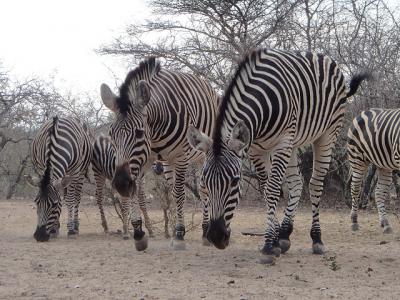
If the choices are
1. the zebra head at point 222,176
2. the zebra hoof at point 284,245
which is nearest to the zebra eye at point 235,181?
the zebra head at point 222,176

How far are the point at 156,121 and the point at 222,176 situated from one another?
1.69 metres

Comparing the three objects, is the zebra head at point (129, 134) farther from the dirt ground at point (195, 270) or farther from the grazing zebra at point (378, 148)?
the grazing zebra at point (378, 148)

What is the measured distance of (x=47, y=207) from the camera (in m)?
8.25

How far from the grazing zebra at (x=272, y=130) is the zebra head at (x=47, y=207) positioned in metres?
3.42

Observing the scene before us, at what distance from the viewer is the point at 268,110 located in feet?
18.9

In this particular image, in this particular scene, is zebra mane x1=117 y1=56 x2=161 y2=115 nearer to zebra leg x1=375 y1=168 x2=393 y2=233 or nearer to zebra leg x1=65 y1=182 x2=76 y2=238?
zebra leg x1=65 y1=182 x2=76 y2=238

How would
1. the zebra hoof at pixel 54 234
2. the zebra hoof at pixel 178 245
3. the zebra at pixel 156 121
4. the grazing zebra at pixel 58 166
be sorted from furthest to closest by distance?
the zebra hoof at pixel 54 234
the grazing zebra at pixel 58 166
the zebra hoof at pixel 178 245
the zebra at pixel 156 121

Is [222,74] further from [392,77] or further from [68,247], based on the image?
[68,247]

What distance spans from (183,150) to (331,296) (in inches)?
118

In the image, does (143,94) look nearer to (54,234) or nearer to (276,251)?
(276,251)

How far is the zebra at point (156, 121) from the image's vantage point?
19.6 feet

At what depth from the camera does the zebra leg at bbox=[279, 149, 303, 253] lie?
22.0 feet

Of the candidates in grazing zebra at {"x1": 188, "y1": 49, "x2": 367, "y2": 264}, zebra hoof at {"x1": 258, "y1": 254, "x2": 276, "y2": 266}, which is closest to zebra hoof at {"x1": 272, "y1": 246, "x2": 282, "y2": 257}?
grazing zebra at {"x1": 188, "y1": 49, "x2": 367, "y2": 264}

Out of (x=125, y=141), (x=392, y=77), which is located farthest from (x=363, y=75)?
(x=392, y=77)
